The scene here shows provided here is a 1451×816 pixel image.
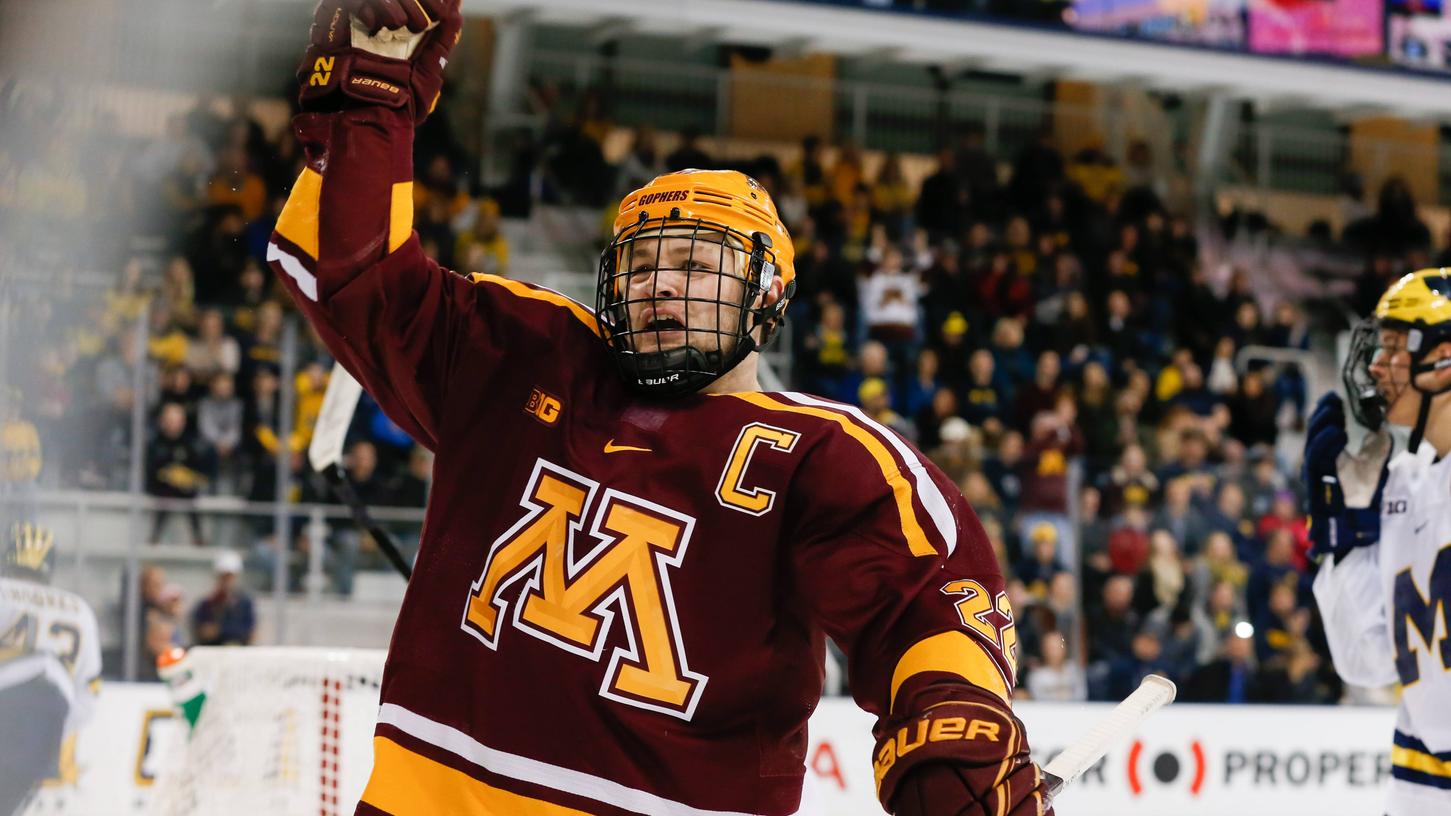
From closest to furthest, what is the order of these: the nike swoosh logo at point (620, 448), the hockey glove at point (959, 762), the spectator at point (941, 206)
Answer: the hockey glove at point (959, 762) < the nike swoosh logo at point (620, 448) < the spectator at point (941, 206)

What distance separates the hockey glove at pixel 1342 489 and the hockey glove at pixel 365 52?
2.57 meters

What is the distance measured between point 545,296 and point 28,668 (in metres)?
0.92

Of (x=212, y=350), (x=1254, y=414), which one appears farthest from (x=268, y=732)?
(x=1254, y=414)

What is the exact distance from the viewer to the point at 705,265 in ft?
7.02

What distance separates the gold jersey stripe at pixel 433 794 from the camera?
1.94m

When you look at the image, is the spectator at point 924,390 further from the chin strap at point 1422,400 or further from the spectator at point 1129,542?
the chin strap at point 1422,400

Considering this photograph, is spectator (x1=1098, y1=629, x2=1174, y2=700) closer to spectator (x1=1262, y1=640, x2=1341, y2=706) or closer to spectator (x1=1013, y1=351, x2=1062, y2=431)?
spectator (x1=1262, y1=640, x2=1341, y2=706)

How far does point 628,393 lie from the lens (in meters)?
2.11

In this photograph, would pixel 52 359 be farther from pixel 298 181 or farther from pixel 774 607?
pixel 774 607

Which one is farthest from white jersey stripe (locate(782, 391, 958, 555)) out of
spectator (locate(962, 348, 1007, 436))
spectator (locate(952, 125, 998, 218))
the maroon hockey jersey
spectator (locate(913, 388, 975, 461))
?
spectator (locate(952, 125, 998, 218))

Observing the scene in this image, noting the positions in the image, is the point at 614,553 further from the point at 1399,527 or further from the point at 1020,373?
the point at 1020,373

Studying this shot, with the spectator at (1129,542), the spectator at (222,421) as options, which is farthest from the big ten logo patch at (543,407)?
the spectator at (1129,542)

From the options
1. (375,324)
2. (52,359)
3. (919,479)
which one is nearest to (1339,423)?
(919,479)

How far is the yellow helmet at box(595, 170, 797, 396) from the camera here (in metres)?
2.08
